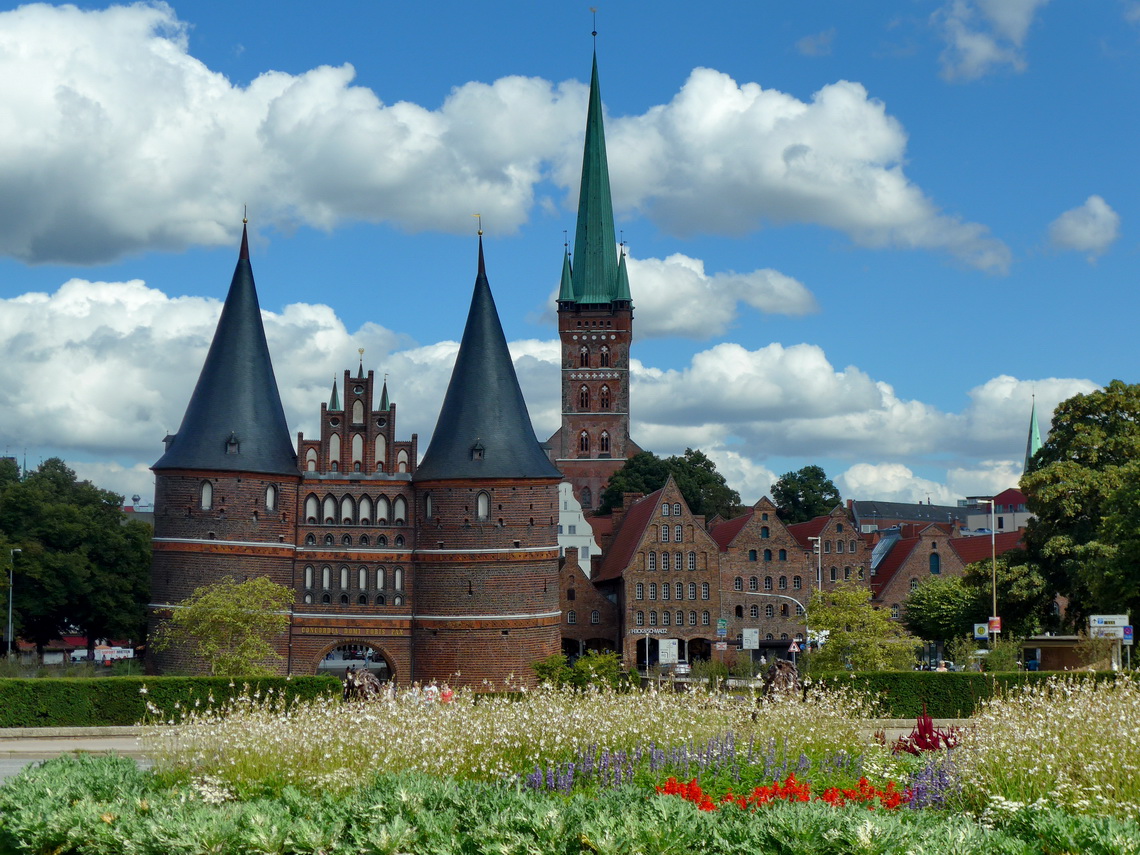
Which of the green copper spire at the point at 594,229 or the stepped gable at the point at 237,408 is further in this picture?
the green copper spire at the point at 594,229

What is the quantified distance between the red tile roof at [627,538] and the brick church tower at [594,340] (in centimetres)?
2744

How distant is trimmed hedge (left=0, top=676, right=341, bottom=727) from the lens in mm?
32594

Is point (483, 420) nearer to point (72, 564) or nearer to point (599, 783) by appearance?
point (72, 564)

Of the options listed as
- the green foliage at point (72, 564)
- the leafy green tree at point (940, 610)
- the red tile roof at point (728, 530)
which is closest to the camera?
the leafy green tree at point (940, 610)

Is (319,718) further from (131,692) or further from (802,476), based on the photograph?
(802,476)

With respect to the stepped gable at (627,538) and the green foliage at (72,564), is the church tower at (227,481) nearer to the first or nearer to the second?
the green foliage at (72,564)

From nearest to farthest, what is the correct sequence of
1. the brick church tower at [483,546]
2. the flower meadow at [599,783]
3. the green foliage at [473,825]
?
the green foliage at [473,825], the flower meadow at [599,783], the brick church tower at [483,546]

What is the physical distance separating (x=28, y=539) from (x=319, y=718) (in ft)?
178

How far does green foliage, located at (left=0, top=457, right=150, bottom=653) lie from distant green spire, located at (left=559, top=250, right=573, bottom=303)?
159 feet

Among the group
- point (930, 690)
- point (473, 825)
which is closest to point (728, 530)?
point (930, 690)

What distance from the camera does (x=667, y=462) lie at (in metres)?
97.9

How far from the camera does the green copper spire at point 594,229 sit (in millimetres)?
107500

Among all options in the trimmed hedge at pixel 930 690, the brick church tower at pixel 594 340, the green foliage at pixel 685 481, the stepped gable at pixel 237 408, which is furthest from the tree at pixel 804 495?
the trimmed hedge at pixel 930 690

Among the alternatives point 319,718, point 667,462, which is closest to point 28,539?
point 667,462
